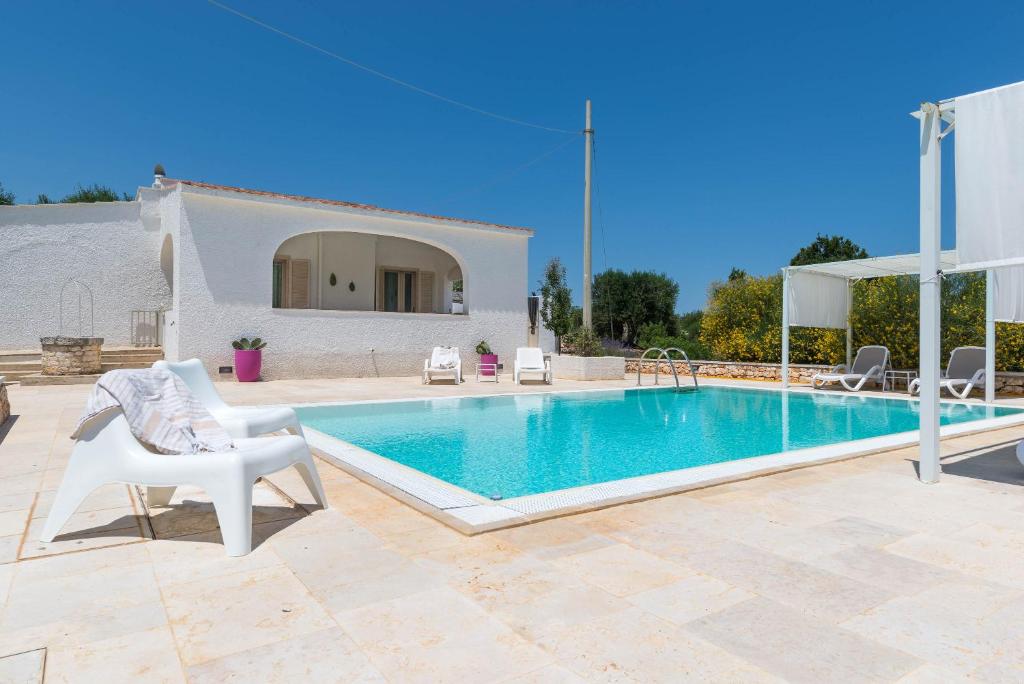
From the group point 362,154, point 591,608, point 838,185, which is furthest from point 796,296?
point 838,185

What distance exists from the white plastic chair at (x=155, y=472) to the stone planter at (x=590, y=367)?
12.6 m

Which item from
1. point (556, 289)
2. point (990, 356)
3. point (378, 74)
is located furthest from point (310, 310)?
point (556, 289)

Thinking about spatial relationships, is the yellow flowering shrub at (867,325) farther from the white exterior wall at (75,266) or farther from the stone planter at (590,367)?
the white exterior wall at (75,266)

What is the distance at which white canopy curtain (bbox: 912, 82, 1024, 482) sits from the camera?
13.6 feet

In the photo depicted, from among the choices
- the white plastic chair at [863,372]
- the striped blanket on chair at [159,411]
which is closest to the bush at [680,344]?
the white plastic chair at [863,372]

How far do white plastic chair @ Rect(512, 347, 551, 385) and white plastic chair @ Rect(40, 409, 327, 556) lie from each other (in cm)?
1119

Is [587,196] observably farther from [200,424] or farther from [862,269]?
[200,424]

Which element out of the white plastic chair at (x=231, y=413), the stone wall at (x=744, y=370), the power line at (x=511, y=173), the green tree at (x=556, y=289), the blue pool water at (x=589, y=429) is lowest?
the blue pool water at (x=589, y=429)

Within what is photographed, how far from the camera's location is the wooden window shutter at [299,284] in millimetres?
16672

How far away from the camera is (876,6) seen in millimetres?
18844

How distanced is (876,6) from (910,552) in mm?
21656

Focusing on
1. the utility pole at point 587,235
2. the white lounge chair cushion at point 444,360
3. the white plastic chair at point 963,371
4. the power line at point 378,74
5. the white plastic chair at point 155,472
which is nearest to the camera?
the white plastic chair at point 155,472

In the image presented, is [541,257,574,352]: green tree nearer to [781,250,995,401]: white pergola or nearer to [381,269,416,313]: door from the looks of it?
[381,269,416,313]: door

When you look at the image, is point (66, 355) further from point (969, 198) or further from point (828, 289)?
point (828, 289)
